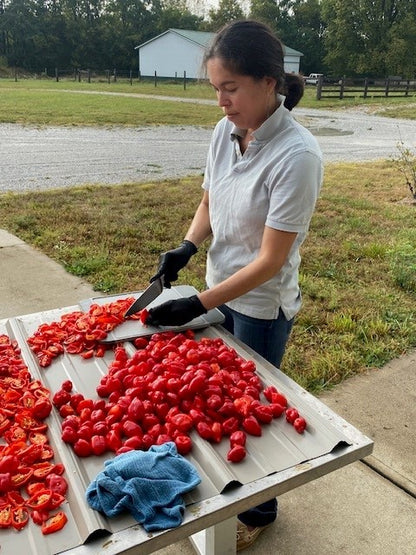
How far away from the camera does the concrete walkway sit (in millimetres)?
2225

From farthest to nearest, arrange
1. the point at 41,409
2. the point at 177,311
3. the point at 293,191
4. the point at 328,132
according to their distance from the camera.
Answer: the point at 328,132, the point at 177,311, the point at 293,191, the point at 41,409

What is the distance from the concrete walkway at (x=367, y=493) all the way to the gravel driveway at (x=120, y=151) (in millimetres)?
6469

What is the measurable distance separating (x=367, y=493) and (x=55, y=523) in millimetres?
1675

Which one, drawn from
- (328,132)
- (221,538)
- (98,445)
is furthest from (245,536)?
(328,132)

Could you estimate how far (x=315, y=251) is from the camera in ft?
18.2

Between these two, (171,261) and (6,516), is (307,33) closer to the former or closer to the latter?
(171,261)

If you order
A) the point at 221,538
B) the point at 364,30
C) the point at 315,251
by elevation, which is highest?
the point at 364,30

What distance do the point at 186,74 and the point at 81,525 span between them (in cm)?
4861

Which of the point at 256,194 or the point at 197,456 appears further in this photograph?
the point at 256,194

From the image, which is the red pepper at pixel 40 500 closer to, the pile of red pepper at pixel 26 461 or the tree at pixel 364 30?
the pile of red pepper at pixel 26 461

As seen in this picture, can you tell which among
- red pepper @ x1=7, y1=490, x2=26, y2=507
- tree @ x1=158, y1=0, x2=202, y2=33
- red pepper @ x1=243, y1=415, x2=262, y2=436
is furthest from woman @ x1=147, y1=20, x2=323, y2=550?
tree @ x1=158, y1=0, x2=202, y2=33

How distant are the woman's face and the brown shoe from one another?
1.65 metres

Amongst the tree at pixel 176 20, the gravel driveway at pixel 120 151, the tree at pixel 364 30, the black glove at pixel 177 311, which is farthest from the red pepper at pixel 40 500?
the tree at pixel 176 20

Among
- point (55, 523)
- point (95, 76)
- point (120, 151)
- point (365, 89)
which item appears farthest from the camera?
point (95, 76)
